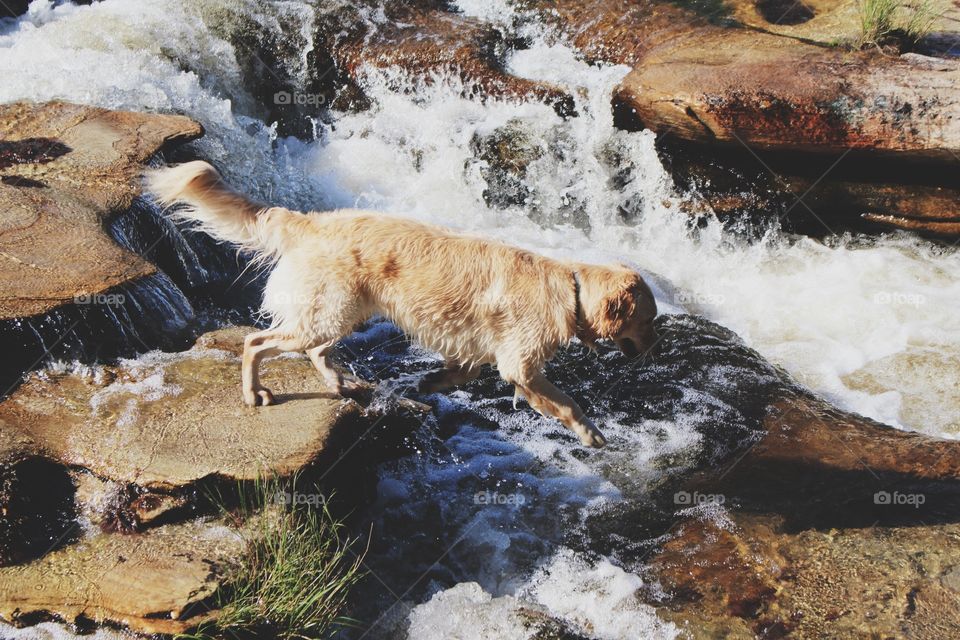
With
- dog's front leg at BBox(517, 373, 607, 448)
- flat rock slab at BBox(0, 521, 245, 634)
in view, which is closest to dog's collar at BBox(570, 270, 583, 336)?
dog's front leg at BBox(517, 373, 607, 448)

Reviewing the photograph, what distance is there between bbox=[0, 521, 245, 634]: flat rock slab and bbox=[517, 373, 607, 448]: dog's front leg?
1.90 metres

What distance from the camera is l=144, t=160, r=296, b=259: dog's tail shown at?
16.2 ft

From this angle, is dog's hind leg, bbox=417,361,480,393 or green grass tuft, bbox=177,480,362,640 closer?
green grass tuft, bbox=177,480,362,640

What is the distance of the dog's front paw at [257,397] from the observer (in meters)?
5.12

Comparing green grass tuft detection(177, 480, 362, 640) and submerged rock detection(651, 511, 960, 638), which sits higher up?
green grass tuft detection(177, 480, 362, 640)

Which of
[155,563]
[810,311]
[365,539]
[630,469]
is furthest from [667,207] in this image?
[155,563]

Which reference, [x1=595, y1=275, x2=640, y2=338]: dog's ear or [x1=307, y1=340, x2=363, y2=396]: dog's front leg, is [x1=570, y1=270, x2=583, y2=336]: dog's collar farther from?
[x1=307, y1=340, x2=363, y2=396]: dog's front leg

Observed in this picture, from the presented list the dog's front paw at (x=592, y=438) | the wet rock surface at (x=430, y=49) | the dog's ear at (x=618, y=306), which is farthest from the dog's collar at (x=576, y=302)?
the wet rock surface at (x=430, y=49)

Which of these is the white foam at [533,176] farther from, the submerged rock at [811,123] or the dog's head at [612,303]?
the dog's head at [612,303]

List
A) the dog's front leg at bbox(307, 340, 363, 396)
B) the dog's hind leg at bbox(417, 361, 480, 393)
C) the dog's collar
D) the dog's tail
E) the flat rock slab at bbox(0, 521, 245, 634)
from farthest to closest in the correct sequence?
the dog's hind leg at bbox(417, 361, 480, 393) → the dog's front leg at bbox(307, 340, 363, 396) → the dog's collar → the dog's tail → the flat rock slab at bbox(0, 521, 245, 634)

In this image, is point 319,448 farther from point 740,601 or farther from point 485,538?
point 740,601

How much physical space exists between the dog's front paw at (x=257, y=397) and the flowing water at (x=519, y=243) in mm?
985

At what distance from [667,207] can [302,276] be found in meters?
5.11

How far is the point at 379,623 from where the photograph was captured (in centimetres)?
467
